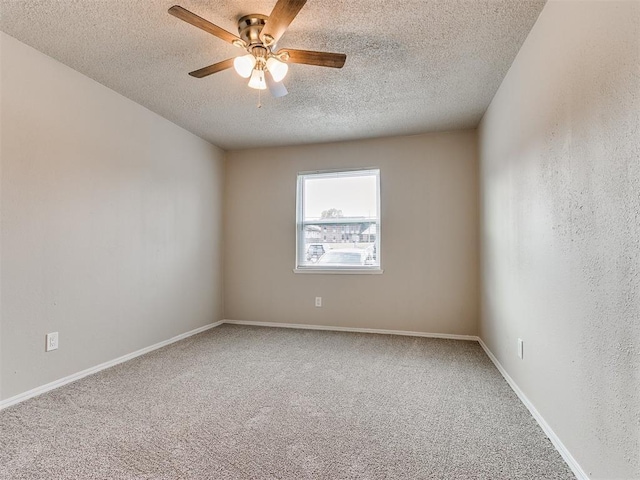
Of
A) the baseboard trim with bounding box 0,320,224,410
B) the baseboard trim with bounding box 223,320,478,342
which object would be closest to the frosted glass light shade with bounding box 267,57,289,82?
the baseboard trim with bounding box 0,320,224,410

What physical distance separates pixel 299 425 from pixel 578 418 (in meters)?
1.36

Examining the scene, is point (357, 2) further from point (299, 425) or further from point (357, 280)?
point (357, 280)

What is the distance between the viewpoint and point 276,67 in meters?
2.14

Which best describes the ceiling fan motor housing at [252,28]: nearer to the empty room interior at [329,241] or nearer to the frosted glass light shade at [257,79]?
the empty room interior at [329,241]

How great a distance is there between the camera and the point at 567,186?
1.67 m

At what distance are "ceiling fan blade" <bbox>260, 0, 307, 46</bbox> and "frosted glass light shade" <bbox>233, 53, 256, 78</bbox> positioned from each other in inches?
5.0

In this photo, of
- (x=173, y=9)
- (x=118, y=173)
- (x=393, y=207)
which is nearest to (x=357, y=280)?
(x=393, y=207)

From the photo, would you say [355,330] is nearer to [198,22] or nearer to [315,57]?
[315,57]

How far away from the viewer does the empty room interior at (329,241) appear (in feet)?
5.05

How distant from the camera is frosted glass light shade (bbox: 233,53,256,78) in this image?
6.77 feet

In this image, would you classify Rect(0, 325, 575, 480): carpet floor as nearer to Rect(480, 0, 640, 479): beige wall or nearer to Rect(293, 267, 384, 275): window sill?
Rect(480, 0, 640, 479): beige wall

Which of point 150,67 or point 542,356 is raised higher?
point 150,67

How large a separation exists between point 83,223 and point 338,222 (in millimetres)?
2712

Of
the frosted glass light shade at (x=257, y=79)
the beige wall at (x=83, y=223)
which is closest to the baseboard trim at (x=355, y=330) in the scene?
the beige wall at (x=83, y=223)
